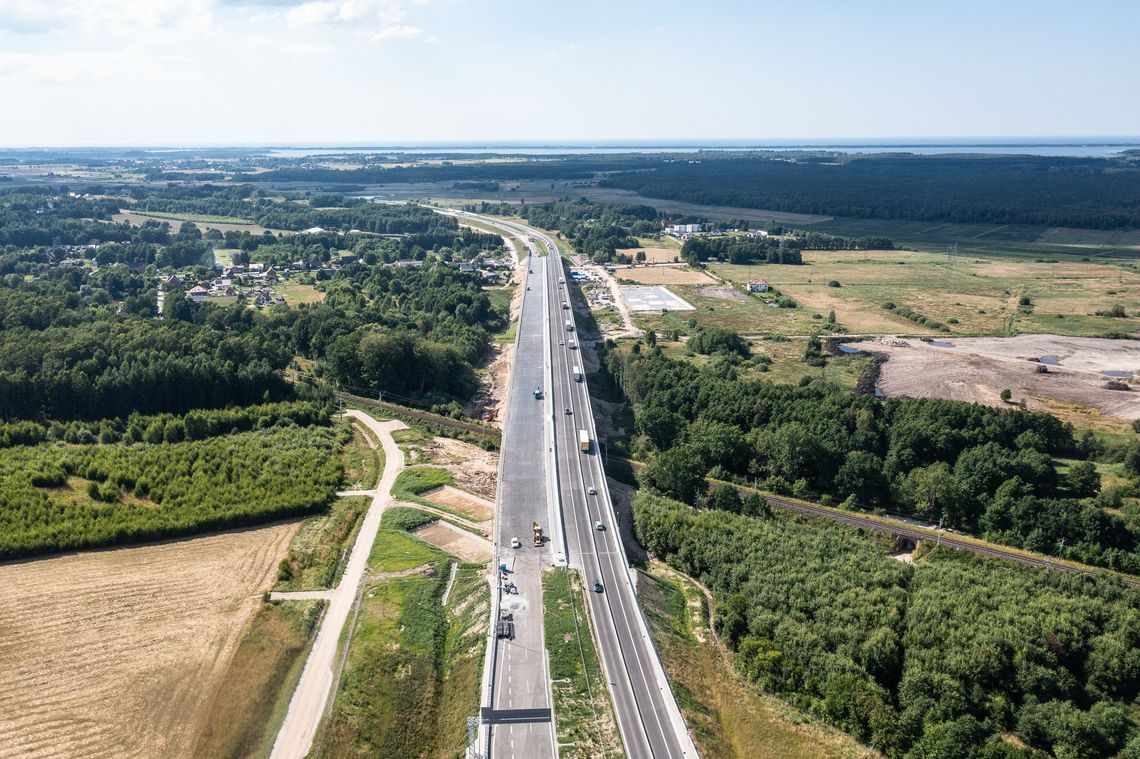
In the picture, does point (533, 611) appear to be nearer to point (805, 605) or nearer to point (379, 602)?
point (379, 602)

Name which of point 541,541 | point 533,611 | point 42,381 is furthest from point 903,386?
point 42,381

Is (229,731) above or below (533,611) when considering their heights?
below

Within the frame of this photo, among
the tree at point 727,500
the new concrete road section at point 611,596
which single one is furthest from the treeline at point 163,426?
the tree at point 727,500

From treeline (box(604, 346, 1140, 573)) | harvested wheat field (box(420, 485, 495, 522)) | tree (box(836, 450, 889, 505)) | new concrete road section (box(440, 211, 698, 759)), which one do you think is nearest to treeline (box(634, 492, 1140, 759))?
treeline (box(604, 346, 1140, 573))

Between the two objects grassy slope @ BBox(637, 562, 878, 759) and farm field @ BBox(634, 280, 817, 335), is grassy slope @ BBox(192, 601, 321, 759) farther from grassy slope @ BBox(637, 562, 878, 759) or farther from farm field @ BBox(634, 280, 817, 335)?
farm field @ BBox(634, 280, 817, 335)

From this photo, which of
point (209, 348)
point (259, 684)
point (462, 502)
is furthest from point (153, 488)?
point (209, 348)

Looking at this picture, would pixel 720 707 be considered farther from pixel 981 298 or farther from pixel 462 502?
pixel 981 298

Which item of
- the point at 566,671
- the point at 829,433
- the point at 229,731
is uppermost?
the point at 829,433

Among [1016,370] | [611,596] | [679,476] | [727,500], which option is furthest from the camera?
[1016,370]
